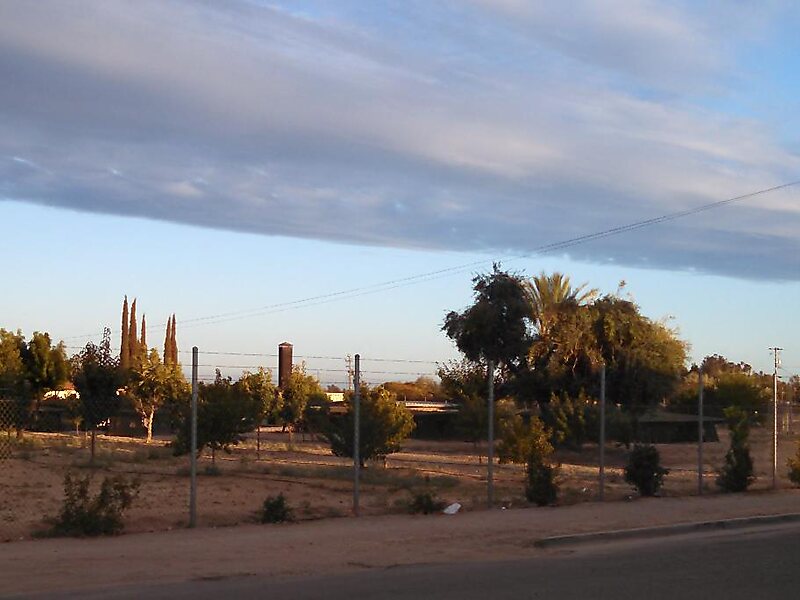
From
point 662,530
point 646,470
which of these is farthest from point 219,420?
point 662,530

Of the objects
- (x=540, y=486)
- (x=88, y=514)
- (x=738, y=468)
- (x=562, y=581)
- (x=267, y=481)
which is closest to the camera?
(x=562, y=581)

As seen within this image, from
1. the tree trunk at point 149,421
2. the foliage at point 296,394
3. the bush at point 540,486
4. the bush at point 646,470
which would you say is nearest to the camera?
the bush at point 540,486

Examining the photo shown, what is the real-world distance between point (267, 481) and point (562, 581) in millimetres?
13699

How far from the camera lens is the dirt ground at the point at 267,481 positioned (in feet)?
58.5

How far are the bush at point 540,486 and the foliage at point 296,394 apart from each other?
30.8 metres

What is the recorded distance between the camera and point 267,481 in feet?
79.8

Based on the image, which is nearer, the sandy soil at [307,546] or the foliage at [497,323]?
the sandy soil at [307,546]

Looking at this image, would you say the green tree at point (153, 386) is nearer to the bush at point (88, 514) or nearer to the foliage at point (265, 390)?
the foliage at point (265, 390)

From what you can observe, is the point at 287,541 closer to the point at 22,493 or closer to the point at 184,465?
the point at 22,493

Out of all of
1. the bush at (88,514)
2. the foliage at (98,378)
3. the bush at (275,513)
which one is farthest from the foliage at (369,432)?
the bush at (88,514)

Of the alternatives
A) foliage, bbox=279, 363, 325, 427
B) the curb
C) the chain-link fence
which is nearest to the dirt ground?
the chain-link fence

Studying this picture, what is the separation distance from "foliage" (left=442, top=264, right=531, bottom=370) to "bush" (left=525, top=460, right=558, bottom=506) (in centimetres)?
2702

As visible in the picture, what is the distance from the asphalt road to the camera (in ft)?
34.9

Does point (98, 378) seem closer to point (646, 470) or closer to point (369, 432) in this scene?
point (369, 432)
